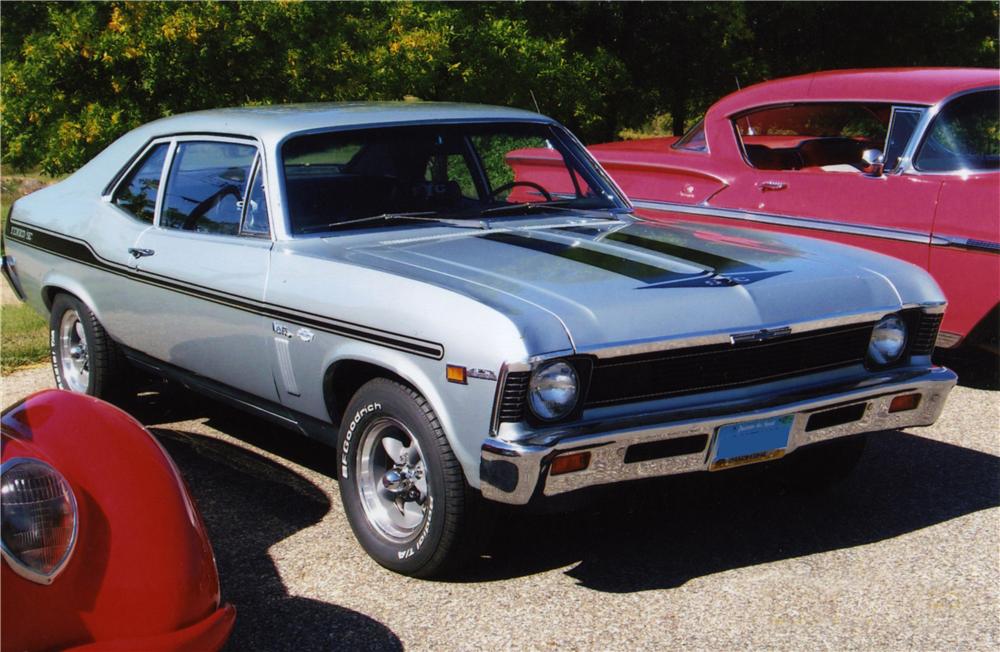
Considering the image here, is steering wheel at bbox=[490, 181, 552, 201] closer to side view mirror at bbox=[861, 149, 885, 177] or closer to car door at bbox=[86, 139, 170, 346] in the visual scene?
car door at bbox=[86, 139, 170, 346]

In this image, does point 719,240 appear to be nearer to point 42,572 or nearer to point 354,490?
point 354,490

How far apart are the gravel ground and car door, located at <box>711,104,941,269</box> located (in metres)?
1.59

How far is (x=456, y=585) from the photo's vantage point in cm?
374

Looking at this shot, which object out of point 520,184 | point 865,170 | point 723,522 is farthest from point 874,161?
point 723,522

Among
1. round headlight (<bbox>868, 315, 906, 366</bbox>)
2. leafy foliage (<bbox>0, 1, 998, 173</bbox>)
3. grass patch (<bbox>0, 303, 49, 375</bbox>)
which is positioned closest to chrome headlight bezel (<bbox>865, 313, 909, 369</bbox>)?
round headlight (<bbox>868, 315, 906, 366</bbox>)

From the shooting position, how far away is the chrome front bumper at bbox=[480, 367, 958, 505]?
3291mm

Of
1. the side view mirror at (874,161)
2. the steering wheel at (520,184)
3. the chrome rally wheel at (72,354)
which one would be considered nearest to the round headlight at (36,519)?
the steering wheel at (520,184)

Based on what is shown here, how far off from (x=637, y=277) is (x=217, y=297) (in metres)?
1.75

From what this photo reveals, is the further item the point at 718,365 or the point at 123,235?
the point at 123,235

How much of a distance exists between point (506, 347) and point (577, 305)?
1.02 ft

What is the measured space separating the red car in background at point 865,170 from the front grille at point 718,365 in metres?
1.60

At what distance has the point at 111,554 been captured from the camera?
8.31 feet

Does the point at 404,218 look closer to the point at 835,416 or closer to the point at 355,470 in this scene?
the point at 355,470

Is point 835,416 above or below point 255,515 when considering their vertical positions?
above
